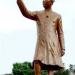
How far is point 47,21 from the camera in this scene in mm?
16125

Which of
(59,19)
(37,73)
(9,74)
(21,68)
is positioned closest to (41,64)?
(37,73)

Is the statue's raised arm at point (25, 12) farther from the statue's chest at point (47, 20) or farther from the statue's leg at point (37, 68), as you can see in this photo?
the statue's leg at point (37, 68)

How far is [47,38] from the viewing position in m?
15.9

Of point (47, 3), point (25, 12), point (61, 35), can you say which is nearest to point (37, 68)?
point (61, 35)

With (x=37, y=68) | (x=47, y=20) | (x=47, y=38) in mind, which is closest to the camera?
(x=37, y=68)

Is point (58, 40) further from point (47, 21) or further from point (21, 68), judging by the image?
point (21, 68)

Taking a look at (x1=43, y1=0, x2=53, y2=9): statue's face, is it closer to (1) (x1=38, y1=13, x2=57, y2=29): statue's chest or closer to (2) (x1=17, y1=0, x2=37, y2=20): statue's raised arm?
(1) (x1=38, y1=13, x2=57, y2=29): statue's chest

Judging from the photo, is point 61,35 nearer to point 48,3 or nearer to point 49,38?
point 49,38

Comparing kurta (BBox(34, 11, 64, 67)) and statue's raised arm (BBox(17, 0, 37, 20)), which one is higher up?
statue's raised arm (BBox(17, 0, 37, 20))

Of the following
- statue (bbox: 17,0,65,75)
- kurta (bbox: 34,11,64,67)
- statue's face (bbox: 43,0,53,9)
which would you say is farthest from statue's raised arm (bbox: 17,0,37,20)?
statue's face (bbox: 43,0,53,9)

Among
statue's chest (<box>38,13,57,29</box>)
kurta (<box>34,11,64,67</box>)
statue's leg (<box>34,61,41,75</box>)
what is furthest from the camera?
statue's chest (<box>38,13,57,29</box>)

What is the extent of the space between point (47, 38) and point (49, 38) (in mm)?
52

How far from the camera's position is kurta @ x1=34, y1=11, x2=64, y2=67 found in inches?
623

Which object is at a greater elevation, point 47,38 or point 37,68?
point 47,38
